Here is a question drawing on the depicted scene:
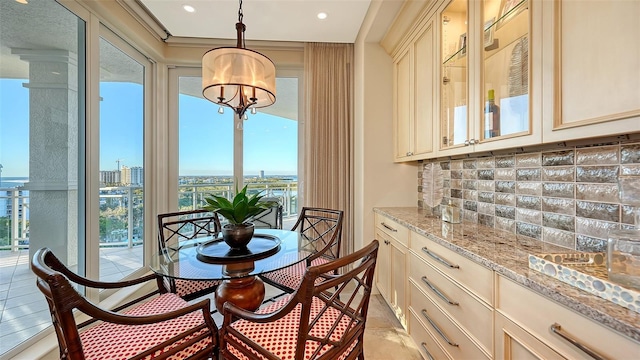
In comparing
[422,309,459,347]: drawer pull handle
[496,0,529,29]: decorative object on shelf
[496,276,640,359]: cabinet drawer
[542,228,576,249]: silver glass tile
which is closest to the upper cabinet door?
[496,0,529,29]: decorative object on shelf

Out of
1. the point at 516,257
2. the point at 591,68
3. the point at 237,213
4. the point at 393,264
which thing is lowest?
the point at 393,264

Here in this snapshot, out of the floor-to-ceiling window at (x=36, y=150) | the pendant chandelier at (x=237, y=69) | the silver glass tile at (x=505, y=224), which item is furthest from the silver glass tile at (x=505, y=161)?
the floor-to-ceiling window at (x=36, y=150)

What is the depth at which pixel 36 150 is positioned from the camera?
1676 mm

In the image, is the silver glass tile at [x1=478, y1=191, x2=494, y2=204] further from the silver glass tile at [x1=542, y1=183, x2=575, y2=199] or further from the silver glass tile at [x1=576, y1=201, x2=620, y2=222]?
the silver glass tile at [x1=576, y1=201, x2=620, y2=222]

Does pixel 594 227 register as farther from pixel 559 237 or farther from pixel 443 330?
pixel 443 330

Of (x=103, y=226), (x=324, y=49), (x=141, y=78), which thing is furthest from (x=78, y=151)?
(x=324, y=49)

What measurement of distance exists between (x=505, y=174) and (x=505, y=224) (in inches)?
12.3

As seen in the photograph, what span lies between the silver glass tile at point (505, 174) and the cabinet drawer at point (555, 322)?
0.83 metres

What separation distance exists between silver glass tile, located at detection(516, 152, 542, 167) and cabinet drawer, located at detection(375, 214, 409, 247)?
0.79 metres

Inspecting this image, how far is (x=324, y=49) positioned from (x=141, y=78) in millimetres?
2151

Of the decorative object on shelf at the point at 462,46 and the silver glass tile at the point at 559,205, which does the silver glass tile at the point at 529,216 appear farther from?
the decorative object on shelf at the point at 462,46

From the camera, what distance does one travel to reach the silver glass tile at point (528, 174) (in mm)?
1339

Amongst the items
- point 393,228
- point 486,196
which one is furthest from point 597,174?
point 393,228

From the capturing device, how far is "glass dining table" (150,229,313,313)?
4.50 feet
